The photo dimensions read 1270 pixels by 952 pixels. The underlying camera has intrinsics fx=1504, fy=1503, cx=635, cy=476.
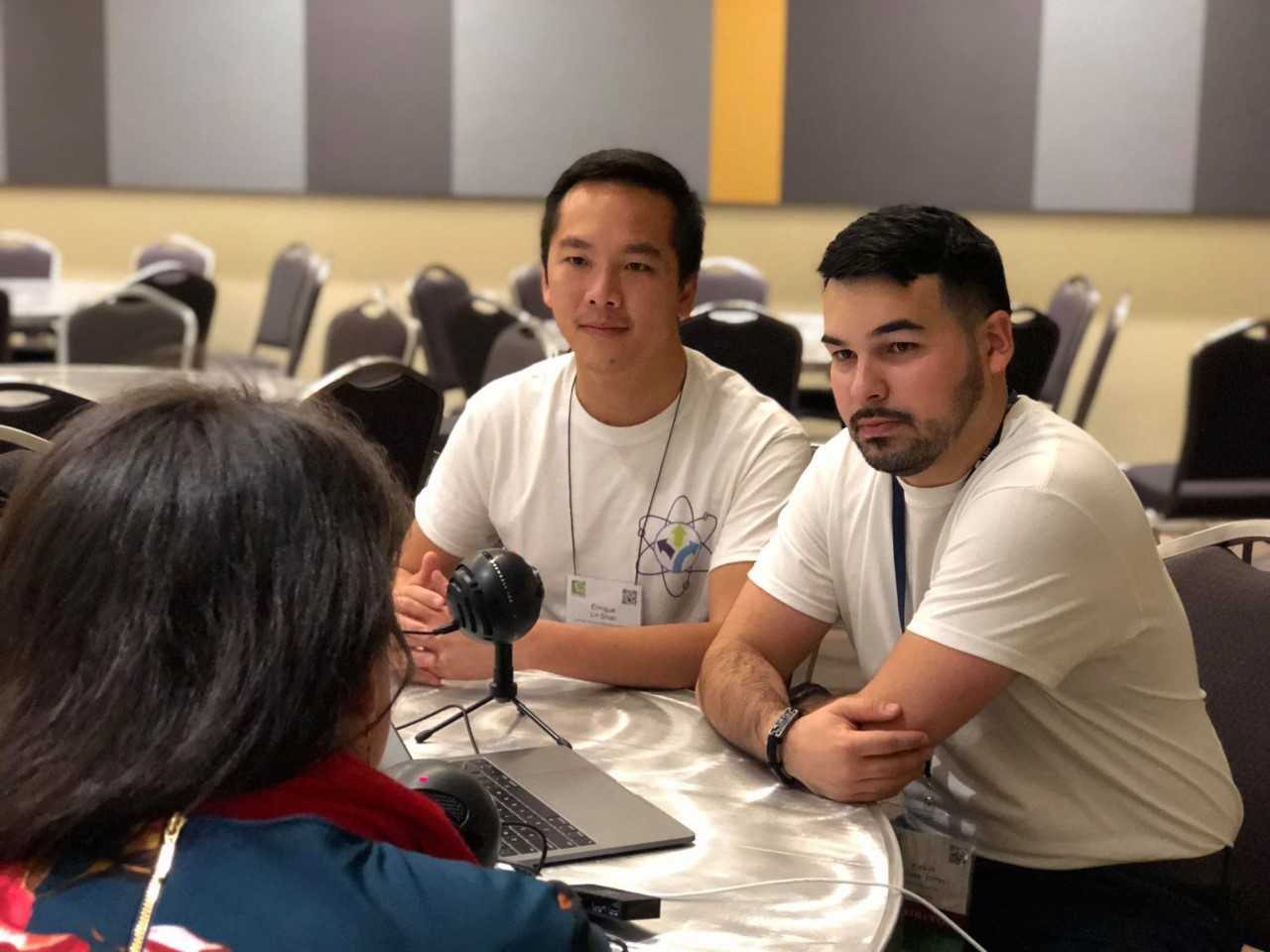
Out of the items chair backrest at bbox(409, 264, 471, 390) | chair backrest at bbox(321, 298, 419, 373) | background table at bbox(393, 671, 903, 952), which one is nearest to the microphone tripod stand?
background table at bbox(393, 671, 903, 952)

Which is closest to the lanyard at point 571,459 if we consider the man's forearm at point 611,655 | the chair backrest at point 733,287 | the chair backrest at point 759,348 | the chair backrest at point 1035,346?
the man's forearm at point 611,655

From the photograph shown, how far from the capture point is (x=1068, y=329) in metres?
6.28

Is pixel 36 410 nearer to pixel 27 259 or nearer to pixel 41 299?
pixel 41 299

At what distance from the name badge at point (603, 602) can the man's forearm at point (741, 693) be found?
0.34 meters

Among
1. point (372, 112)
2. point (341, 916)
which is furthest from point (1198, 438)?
point (372, 112)

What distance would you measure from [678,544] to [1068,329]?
4.26 metres

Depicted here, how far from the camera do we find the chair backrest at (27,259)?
8.19 metres

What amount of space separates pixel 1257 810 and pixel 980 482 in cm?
56

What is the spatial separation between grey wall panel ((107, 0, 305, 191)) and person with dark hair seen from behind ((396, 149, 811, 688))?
6095 millimetres

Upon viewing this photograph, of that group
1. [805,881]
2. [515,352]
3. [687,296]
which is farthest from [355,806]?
[515,352]

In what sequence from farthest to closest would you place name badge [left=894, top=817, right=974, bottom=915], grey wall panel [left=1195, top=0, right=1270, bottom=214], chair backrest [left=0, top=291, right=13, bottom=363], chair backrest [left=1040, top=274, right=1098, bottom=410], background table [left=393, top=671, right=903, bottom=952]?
grey wall panel [left=1195, top=0, right=1270, bottom=214] → chair backrest [left=1040, top=274, right=1098, bottom=410] → chair backrest [left=0, top=291, right=13, bottom=363] → name badge [left=894, top=817, right=974, bottom=915] → background table [left=393, top=671, right=903, bottom=952]

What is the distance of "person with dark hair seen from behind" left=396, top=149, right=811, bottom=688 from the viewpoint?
8.04 feet

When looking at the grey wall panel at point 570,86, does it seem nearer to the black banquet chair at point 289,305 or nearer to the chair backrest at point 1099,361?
the black banquet chair at point 289,305

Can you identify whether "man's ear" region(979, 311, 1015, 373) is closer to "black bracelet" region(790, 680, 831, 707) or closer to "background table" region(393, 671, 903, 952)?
"black bracelet" region(790, 680, 831, 707)
